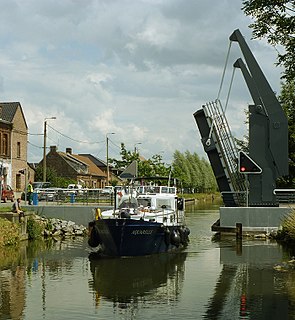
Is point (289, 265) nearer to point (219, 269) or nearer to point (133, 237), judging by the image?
point (219, 269)

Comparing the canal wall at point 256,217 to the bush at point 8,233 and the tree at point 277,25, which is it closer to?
the bush at point 8,233

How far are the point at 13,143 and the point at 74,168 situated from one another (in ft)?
98.4

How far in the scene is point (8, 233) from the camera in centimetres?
2950

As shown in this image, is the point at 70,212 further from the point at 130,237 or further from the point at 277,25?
the point at 277,25

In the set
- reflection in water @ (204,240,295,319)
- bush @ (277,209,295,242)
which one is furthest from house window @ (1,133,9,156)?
reflection in water @ (204,240,295,319)

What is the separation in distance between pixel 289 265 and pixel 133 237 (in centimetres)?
592

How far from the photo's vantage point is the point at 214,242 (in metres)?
31.9

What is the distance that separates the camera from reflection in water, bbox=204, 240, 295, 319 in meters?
15.1

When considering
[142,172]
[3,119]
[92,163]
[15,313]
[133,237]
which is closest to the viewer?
[15,313]

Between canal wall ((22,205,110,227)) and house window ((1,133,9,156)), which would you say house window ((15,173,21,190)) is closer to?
house window ((1,133,9,156))

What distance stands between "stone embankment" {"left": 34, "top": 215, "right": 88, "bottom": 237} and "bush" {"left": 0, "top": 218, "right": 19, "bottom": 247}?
149 inches

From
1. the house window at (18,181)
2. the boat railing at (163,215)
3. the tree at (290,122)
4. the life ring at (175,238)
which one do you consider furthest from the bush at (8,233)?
the house window at (18,181)

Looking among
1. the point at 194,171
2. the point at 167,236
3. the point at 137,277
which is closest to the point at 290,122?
the point at 167,236

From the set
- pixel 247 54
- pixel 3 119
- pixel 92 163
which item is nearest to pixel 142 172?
pixel 3 119
